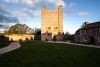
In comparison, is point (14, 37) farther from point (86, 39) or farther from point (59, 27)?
point (86, 39)

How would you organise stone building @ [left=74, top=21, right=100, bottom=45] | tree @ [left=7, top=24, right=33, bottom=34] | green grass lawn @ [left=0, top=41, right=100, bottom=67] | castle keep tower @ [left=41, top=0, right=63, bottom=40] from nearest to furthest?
green grass lawn @ [left=0, top=41, right=100, bottom=67] → stone building @ [left=74, top=21, right=100, bottom=45] → castle keep tower @ [left=41, top=0, right=63, bottom=40] → tree @ [left=7, top=24, right=33, bottom=34]

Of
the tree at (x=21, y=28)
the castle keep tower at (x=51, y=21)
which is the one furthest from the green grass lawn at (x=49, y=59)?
the tree at (x=21, y=28)

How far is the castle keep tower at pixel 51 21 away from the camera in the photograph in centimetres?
7762

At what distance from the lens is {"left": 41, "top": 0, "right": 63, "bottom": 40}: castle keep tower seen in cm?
7762

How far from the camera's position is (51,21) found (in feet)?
257

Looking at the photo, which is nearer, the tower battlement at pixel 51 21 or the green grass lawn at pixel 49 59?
the green grass lawn at pixel 49 59

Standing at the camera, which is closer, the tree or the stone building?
the stone building

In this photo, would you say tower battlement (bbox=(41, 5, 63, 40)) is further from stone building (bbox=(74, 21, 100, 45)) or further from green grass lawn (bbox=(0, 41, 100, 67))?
green grass lawn (bbox=(0, 41, 100, 67))

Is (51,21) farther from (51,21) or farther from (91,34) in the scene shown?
(91,34)

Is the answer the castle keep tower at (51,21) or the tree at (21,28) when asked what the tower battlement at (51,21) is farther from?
the tree at (21,28)

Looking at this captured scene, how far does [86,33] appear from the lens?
180 feet

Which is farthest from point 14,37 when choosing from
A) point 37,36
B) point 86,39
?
point 86,39

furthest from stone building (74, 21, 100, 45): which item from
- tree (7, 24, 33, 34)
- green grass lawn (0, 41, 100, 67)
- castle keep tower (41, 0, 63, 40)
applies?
tree (7, 24, 33, 34)

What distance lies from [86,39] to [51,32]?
25495mm
